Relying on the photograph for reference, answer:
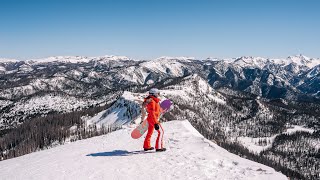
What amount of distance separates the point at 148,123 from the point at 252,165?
11.5m

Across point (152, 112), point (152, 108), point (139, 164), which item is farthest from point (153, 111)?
point (139, 164)

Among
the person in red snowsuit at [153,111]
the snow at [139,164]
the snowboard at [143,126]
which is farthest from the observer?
the snowboard at [143,126]

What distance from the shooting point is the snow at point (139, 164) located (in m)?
21.7

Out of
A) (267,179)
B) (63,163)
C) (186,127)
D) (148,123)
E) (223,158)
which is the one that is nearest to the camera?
(267,179)

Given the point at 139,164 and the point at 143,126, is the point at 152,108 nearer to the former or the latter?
the point at 143,126

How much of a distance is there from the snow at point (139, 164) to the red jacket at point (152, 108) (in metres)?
3.46

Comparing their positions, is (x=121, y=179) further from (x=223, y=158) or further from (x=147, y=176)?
(x=223, y=158)

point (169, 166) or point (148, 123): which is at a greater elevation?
point (148, 123)

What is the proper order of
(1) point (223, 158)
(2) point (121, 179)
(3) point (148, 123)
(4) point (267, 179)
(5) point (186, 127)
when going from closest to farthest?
(4) point (267, 179) → (2) point (121, 179) → (1) point (223, 158) → (3) point (148, 123) → (5) point (186, 127)

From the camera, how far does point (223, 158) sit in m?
24.7

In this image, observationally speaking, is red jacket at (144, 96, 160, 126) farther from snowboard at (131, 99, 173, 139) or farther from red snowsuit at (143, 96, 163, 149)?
snowboard at (131, 99, 173, 139)

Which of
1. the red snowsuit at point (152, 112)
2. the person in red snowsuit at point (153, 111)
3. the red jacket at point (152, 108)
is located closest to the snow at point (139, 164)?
the person in red snowsuit at point (153, 111)

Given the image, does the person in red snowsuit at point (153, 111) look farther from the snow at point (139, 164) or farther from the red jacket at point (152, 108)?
the snow at point (139, 164)

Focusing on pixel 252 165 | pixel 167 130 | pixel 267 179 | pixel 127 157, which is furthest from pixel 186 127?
pixel 267 179
